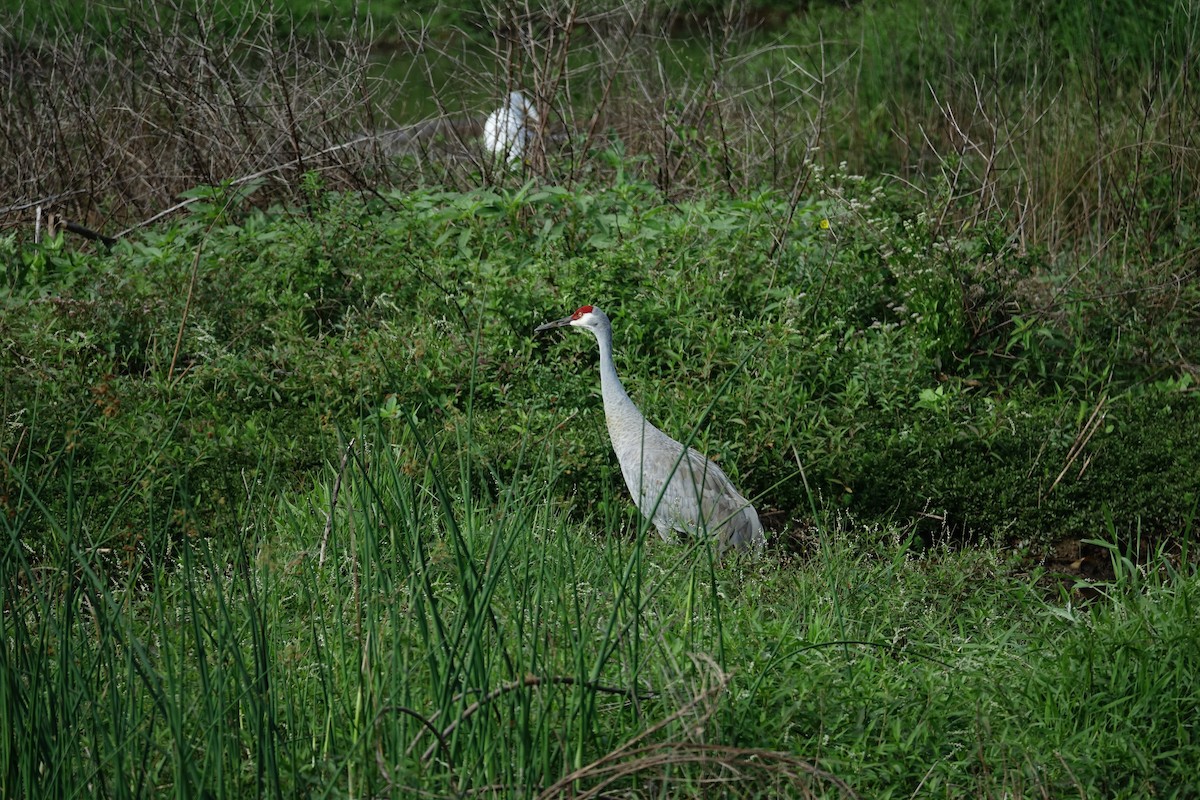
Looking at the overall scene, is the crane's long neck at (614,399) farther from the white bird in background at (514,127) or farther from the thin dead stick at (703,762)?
the white bird in background at (514,127)

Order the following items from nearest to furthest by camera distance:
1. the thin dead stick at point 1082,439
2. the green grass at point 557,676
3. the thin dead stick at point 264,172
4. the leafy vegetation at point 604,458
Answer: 1. the green grass at point 557,676
2. the leafy vegetation at point 604,458
3. the thin dead stick at point 1082,439
4. the thin dead stick at point 264,172

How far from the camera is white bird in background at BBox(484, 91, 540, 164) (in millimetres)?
6891

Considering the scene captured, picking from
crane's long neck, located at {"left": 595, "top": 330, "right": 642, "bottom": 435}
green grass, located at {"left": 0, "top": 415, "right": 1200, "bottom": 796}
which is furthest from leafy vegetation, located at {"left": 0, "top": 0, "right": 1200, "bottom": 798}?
crane's long neck, located at {"left": 595, "top": 330, "right": 642, "bottom": 435}

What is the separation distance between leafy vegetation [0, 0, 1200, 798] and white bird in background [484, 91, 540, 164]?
Result: 0.54ft

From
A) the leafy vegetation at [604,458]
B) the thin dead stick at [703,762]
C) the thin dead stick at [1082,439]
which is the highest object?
the thin dead stick at [703,762]

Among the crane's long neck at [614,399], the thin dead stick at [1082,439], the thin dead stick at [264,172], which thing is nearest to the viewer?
the crane's long neck at [614,399]

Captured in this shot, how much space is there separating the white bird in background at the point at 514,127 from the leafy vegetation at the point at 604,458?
163 mm

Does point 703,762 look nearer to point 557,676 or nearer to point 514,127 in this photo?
point 557,676

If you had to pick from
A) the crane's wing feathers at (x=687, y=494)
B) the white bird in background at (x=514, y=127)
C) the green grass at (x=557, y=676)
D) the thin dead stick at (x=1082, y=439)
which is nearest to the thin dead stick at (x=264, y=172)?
the white bird in background at (x=514, y=127)

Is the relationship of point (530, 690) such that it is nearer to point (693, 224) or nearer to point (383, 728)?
point (383, 728)

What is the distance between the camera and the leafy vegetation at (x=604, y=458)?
2488 millimetres

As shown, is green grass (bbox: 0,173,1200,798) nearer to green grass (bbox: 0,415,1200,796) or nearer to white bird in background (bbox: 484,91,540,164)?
green grass (bbox: 0,415,1200,796)

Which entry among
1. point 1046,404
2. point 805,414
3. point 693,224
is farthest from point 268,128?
point 1046,404

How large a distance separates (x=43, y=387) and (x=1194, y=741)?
3.89m
